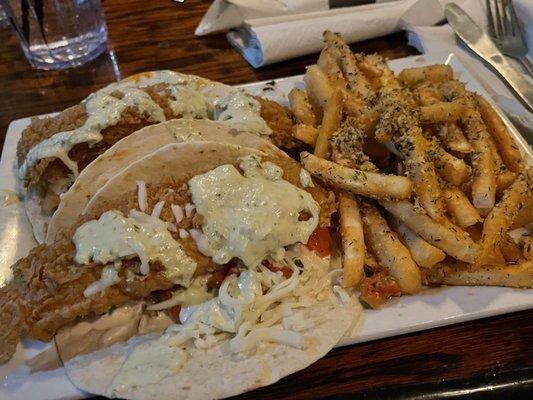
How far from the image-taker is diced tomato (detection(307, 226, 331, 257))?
233 centimetres

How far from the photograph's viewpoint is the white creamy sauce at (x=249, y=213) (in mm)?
2076

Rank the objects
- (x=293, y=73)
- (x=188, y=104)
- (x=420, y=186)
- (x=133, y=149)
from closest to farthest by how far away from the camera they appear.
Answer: (x=420, y=186) → (x=133, y=149) → (x=188, y=104) → (x=293, y=73)

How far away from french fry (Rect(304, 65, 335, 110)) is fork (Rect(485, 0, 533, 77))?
129 centimetres

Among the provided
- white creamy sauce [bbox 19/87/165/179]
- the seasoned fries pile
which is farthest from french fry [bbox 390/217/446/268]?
white creamy sauce [bbox 19/87/165/179]

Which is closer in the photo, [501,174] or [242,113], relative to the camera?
[501,174]

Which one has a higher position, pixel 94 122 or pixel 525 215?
pixel 94 122

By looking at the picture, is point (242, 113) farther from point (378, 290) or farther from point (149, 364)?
point (149, 364)

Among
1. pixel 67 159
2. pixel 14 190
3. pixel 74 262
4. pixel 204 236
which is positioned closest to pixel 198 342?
pixel 204 236

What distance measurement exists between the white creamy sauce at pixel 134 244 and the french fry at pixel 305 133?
0.77 m

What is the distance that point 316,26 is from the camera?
358 centimetres

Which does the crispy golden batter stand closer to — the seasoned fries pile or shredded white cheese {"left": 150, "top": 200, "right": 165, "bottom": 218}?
the seasoned fries pile

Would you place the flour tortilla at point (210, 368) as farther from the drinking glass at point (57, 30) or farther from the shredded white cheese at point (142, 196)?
the drinking glass at point (57, 30)

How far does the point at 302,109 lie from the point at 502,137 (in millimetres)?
911

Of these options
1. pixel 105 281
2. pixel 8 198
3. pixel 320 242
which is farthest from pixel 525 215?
pixel 8 198
